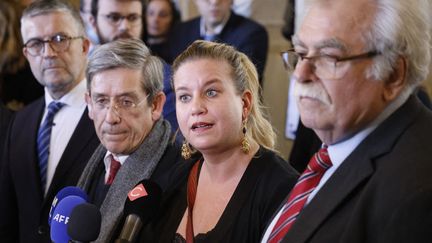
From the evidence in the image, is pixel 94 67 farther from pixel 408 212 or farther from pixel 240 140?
pixel 408 212

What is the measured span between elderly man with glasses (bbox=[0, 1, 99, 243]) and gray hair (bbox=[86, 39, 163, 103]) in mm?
511

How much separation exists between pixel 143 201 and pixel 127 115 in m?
0.53

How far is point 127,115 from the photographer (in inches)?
92.7

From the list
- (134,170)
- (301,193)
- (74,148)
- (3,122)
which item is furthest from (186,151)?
(3,122)

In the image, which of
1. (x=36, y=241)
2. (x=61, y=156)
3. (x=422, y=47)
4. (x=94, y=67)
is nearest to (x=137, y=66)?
(x=94, y=67)

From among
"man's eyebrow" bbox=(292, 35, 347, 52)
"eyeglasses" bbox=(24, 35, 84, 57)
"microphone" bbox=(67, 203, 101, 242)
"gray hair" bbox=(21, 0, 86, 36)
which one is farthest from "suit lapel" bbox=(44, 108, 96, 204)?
"man's eyebrow" bbox=(292, 35, 347, 52)

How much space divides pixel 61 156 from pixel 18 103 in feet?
4.28

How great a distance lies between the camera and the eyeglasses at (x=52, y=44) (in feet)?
10.0

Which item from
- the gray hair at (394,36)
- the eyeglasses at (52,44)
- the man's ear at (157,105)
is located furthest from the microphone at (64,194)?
the eyeglasses at (52,44)

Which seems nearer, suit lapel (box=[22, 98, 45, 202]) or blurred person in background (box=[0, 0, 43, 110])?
suit lapel (box=[22, 98, 45, 202])

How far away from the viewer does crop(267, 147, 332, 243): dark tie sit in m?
1.60

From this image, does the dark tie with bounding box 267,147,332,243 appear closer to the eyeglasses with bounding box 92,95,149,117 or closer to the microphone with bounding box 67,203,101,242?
the microphone with bounding box 67,203,101,242

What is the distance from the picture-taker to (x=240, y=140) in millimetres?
2094

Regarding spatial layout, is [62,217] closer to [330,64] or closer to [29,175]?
[330,64]
